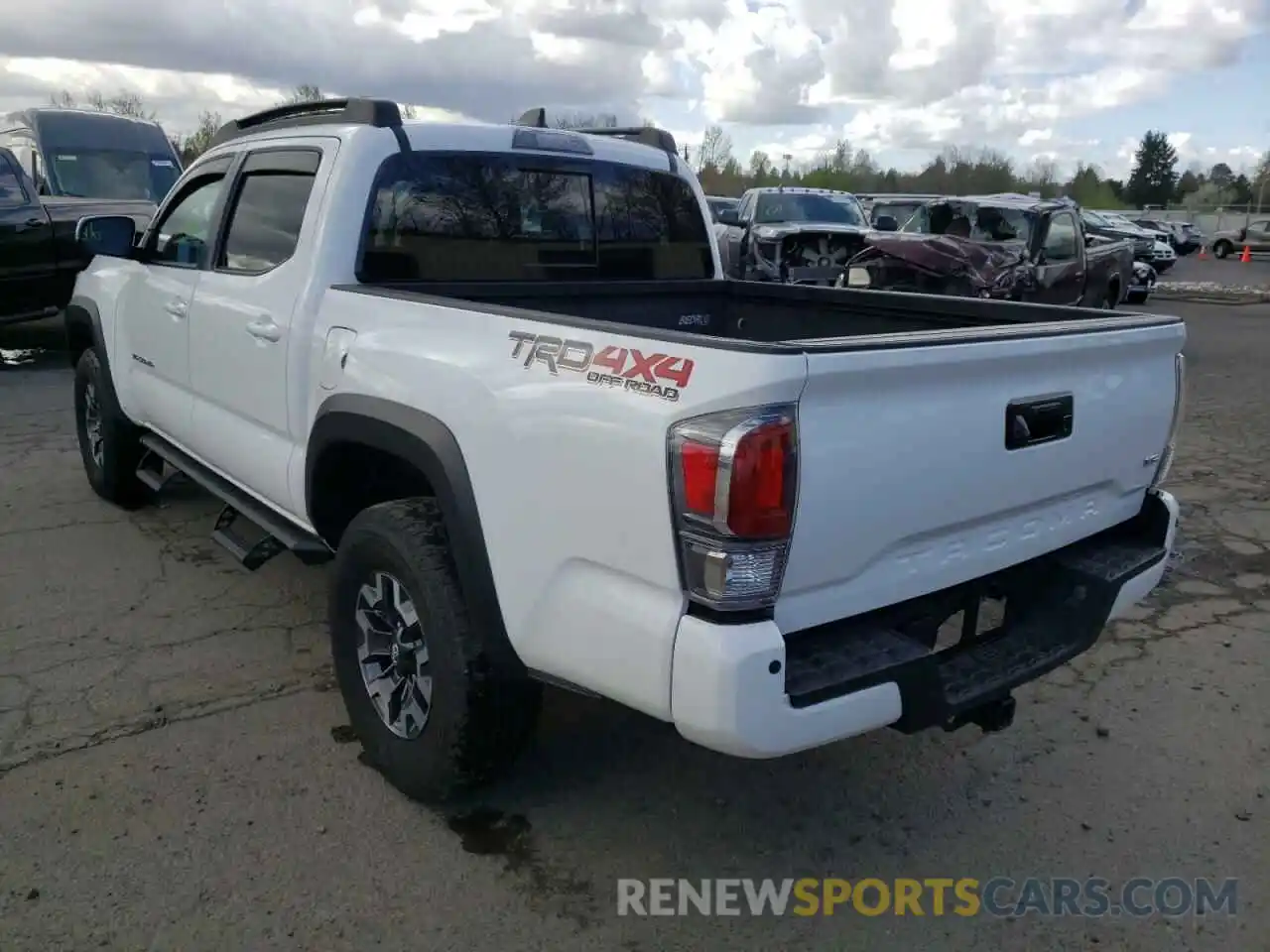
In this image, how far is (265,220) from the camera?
408cm

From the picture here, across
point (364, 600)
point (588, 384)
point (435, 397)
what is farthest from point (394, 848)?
point (588, 384)

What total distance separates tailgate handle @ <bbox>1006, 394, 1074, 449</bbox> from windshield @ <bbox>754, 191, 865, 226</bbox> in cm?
1303

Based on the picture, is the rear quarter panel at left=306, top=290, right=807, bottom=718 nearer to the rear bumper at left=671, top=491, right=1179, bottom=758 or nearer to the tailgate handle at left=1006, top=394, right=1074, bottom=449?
the rear bumper at left=671, top=491, right=1179, bottom=758

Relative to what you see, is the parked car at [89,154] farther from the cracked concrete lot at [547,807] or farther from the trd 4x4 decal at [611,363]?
the trd 4x4 decal at [611,363]

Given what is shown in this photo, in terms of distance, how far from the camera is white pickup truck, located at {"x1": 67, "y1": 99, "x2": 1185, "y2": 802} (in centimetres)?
229

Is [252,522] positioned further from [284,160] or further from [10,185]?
[10,185]

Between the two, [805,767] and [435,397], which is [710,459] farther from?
[805,767]

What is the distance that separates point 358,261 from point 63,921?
6.90 feet

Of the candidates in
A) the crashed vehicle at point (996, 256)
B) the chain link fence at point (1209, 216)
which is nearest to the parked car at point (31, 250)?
the crashed vehicle at point (996, 256)

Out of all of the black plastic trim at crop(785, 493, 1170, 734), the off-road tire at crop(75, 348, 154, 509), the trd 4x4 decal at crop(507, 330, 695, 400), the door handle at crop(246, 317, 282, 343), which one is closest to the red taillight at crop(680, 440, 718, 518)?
the trd 4x4 decal at crop(507, 330, 695, 400)

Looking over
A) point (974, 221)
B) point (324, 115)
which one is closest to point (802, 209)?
point (974, 221)

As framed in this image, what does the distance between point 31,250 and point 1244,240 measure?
43624 millimetres

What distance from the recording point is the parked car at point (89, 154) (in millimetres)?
12258

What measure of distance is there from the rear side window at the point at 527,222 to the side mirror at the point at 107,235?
2063 millimetres
